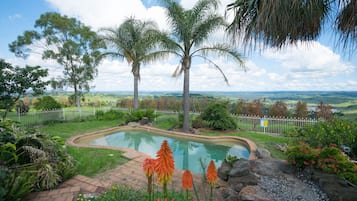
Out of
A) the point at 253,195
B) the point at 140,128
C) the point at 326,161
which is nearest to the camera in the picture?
the point at 253,195

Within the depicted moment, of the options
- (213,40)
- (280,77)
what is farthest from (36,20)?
(280,77)

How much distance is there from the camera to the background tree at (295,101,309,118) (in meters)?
10.0

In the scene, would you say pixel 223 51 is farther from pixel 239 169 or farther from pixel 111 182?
pixel 111 182

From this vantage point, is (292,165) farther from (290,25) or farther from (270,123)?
(270,123)

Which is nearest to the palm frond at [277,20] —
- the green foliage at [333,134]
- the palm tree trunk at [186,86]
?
the green foliage at [333,134]

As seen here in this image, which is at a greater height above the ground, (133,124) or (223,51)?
(223,51)

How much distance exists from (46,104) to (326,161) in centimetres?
1280

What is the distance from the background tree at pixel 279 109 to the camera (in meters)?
10.6

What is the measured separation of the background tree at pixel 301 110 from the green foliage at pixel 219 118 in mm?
3765

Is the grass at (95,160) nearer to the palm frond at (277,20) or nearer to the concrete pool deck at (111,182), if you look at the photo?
the concrete pool deck at (111,182)

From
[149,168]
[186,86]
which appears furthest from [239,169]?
[186,86]

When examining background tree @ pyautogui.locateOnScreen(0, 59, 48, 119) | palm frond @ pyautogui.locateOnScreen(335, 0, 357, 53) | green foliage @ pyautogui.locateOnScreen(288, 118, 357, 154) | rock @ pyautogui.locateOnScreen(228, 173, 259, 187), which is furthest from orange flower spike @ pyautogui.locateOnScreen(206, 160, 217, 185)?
background tree @ pyautogui.locateOnScreen(0, 59, 48, 119)

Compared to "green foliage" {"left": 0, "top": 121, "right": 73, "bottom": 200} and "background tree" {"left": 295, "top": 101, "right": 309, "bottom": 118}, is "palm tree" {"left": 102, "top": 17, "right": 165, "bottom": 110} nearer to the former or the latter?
"green foliage" {"left": 0, "top": 121, "right": 73, "bottom": 200}

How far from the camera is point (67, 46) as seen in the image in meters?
10.8
